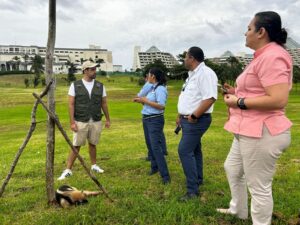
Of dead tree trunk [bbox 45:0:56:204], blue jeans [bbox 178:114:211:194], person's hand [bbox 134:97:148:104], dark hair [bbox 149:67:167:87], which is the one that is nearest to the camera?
dead tree trunk [bbox 45:0:56:204]

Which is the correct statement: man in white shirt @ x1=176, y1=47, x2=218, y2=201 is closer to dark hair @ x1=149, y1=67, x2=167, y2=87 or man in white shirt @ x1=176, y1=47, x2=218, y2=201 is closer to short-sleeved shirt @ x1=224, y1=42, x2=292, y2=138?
dark hair @ x1=149, y1=67, x2=167, y2=87

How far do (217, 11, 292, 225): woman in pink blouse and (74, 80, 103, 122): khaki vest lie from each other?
407cm

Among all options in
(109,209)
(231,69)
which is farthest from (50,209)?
(231,69)

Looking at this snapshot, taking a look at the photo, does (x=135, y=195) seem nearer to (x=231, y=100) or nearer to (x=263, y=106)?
(x=231, y=100)

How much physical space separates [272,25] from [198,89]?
6.70 feet

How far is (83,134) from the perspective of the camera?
25.8 feet

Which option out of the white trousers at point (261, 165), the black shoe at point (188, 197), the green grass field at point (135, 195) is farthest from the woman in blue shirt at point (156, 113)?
the white trousers at point (261, 165)

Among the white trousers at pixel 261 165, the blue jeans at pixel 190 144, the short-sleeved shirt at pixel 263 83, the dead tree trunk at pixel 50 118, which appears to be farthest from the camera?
the blue jeans at pixel 190 144

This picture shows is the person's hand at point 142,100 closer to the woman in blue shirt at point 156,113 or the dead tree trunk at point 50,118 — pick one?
the woman in blue shirt at point 156,113

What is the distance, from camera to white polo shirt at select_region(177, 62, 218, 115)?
5.72 metres

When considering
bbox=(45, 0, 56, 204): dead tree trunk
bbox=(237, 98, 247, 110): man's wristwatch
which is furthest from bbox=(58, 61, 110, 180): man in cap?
bbox=(237, 98, 247, 110): man's wristwatch

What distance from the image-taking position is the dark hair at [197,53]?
595 centimetres

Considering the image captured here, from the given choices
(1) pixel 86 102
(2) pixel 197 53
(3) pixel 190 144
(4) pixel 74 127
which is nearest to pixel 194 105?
(3) pixel 190 144

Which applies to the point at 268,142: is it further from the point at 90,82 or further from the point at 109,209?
the point at 90,82
